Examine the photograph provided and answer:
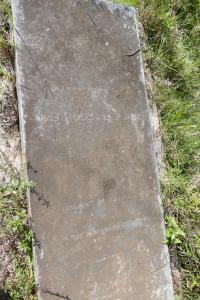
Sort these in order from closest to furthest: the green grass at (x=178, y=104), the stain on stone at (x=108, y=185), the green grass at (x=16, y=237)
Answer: the green grass at (x=16, y=237)
the stain on stone at (x=108, y=185)
the green grass at (x=178, y=104)

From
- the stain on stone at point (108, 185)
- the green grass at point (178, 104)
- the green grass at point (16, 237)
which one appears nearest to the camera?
the green grass at point (16, 237)

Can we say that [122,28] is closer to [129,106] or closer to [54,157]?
[129,106]

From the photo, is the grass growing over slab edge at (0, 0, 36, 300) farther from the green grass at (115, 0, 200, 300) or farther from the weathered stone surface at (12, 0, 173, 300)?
the green grass at (115, 0, 200, 300)

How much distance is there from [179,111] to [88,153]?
1130mm

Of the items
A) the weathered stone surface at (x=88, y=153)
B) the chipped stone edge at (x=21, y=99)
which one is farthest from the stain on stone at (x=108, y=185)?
the chipped stone edge at (x=21, y=99)

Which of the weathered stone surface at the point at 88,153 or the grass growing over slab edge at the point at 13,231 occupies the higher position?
the weathered stone surface at the point at 88,153

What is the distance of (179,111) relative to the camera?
324cm

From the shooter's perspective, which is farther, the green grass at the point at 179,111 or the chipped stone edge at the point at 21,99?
the green grass at the point at 179,111

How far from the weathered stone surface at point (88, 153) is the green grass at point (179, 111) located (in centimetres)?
33

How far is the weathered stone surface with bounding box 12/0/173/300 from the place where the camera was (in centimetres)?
234

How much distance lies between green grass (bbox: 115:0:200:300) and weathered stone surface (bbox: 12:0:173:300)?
331mm

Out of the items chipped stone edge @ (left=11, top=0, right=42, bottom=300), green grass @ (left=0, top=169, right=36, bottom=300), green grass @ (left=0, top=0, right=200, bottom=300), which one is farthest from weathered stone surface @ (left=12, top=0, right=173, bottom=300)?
green grass @ (left=0, top=0, right=200, bottom=300)

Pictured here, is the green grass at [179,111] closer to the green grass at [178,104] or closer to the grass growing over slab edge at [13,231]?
the green grass at [178,104]

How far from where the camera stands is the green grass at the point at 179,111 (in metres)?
3.01
